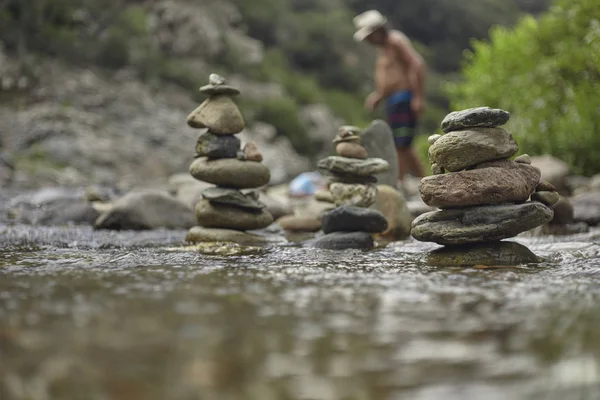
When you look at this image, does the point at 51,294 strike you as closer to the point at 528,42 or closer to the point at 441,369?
the point at 441,369

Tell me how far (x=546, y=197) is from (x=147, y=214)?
5.45 meters

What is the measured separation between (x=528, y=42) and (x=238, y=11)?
24.4 metres

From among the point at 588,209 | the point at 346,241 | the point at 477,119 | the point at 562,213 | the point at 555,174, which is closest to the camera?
the point at 477,119

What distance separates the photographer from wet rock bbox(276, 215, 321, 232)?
9.07 metres

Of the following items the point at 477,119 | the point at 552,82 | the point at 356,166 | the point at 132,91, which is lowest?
the point at 356,166

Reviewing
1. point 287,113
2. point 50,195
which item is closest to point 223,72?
point 287,113

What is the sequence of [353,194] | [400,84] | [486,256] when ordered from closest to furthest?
1. [486,256]
2. [353,194]
3. [400,84]

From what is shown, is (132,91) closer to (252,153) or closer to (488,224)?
(252,153)

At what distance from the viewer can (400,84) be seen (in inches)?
495

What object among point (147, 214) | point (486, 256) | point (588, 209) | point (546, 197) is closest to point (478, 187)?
point (486, 256)

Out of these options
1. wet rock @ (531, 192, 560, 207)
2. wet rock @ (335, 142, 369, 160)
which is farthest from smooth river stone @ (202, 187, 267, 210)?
wet rock @ (531, 192, 560, 207)

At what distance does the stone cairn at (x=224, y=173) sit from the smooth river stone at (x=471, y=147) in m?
2.57

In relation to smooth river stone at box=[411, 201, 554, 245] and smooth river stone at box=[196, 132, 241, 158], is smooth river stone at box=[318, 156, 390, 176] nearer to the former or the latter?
smooth river stone at box=[196, 132, 241, 158]

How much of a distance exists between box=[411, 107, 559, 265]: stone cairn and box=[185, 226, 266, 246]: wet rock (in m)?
2.27
